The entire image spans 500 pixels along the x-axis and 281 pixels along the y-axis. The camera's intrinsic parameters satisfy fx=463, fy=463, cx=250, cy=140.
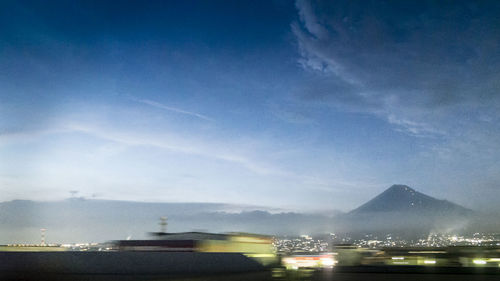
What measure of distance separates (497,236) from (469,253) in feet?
122

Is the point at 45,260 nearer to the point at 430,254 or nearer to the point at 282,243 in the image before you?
the point at 430,254

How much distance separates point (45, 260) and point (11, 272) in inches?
69.8

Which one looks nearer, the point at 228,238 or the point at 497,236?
the point at 228,238

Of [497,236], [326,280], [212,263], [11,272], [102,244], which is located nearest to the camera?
[326,280]

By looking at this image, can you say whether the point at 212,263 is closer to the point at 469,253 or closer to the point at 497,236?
the point at 469,253

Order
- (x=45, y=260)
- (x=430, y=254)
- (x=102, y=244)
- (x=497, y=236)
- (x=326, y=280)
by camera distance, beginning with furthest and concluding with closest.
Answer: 1. (x=497, y=236)
2. (x=102, y=244)
3. (x=430, y=254)
4. (x=45, y=260)
5. (x=326, y=280)

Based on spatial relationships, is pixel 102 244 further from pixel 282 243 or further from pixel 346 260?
pixel 282 243

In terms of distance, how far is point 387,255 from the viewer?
3064cm

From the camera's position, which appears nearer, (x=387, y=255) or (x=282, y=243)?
(x=387, y=255)

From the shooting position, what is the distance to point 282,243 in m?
90.8

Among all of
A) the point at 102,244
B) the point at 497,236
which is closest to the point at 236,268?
the point at 102,244

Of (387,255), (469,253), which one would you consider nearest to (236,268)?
(387,255)

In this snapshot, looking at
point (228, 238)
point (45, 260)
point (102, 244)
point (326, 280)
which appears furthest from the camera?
point (102, 244)

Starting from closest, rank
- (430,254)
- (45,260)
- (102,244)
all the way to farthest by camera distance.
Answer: (45,260) < (430,254) < (102,244)
